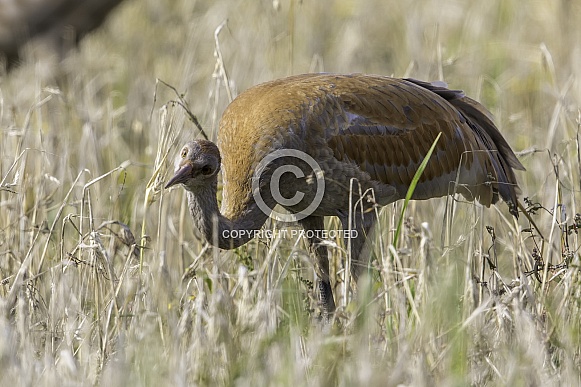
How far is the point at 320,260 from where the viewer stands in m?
5.32

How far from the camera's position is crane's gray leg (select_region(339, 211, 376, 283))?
497 centimetres

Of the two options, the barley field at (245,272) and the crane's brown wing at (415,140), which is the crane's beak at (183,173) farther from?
the crane's brown wing at (415,140)

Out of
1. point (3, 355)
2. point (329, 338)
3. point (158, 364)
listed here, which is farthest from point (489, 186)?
point (3, 355)

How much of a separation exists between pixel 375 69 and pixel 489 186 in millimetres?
3846

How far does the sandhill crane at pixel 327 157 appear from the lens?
15.7ft

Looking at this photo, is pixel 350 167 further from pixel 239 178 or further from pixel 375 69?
pixel 375 69

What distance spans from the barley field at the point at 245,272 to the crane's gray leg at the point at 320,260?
0.33 ft

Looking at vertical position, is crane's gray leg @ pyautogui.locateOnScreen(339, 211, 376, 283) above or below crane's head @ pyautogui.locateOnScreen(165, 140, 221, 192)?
below

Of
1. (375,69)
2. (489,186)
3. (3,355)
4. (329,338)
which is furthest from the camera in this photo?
(375,69)

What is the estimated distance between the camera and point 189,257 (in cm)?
572

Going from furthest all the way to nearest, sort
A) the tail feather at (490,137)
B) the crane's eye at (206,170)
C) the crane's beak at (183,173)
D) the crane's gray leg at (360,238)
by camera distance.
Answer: the tail feather at (490,137) → the crane's gray leg at (360,238) → the crane's eye at (206,170) → the crane's beak at (183,173)

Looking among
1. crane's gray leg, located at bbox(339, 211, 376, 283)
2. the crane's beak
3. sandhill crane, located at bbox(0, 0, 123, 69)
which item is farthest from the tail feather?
sandhill crane, located at bbox(0, 0, 123, 69)

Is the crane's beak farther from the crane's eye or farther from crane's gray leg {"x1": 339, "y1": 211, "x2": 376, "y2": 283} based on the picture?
crane's gray leg {"x1": 339, "y1": 211, "x2": 376, "y2": 283}

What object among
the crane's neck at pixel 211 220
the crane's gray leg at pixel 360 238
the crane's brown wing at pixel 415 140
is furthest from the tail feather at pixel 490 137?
the crane's neck at pixel 211 220
